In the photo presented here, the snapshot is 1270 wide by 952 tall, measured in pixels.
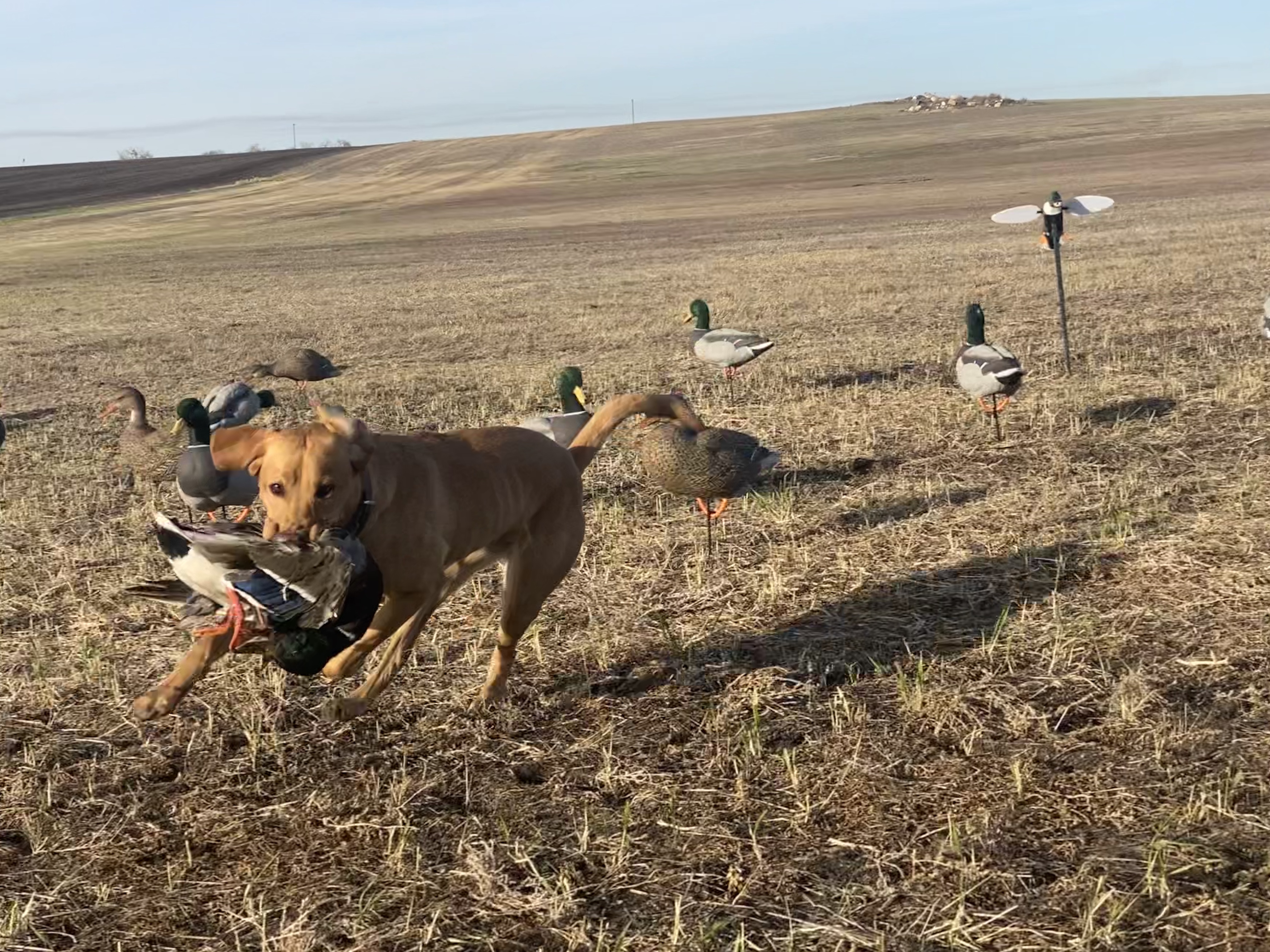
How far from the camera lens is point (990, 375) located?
29.5ft

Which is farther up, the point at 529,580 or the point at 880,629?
the point at 529,580

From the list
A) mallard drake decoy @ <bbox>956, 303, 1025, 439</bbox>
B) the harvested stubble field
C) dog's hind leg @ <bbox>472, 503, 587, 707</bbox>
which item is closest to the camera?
the harvested stubble field

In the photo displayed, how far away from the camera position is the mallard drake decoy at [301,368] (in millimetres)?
12289

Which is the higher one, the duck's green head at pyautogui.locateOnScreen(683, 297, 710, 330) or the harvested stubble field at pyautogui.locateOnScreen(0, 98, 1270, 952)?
the duck's green head at pyautogui.locateOnScreen(683, 297, 710, 330)

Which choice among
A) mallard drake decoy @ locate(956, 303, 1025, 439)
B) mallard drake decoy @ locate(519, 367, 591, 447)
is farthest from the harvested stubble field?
mallard drake decoy @ locate(519, 367, 591, 447)

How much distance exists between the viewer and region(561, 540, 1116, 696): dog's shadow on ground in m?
5.32

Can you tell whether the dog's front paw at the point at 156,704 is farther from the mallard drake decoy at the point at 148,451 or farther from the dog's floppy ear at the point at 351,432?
the mallard drake decoy at the point at 148,451

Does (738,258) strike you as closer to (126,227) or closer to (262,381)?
(262,381)

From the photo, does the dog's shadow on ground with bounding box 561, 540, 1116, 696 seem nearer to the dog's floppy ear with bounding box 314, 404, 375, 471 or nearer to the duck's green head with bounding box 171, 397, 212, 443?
the dog's floppy ear with bounding box 314, 404, 375, 471

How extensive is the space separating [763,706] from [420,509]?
1668mm

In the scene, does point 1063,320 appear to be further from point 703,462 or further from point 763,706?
point 763,706

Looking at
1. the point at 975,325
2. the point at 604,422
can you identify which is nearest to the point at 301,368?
the point at 975,325

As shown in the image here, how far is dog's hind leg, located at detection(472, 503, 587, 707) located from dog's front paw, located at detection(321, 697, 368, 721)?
1.89 feet

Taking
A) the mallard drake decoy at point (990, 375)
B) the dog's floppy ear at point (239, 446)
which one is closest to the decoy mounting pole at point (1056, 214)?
the mallard drake decoy at point (990, 375)
